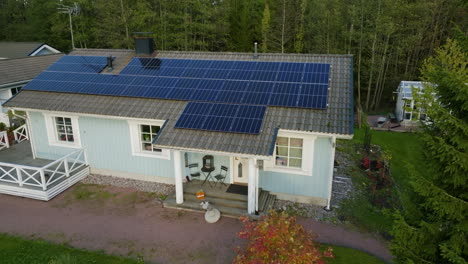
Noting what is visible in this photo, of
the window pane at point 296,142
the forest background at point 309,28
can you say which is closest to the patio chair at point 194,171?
the window pane at point 296,142

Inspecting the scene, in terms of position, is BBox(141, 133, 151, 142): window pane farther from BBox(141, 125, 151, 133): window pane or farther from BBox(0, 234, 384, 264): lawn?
BBox(0, 234, 384, 264): lawn

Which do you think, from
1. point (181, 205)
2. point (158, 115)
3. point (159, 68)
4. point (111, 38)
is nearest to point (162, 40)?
point (111, 38)

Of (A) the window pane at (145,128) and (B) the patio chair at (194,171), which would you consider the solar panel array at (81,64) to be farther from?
(B) the patio chair at (194,171)

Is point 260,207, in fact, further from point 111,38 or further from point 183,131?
point 111,38

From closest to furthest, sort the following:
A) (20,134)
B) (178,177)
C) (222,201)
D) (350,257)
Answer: (350,257)
(178,177)
(222,201)
(20,134)

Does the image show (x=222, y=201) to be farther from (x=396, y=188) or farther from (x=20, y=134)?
(x=20, y=134)

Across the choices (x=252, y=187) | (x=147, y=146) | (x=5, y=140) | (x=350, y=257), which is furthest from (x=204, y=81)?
(x=5, y=140)

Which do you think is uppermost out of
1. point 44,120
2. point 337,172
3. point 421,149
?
point 421,149

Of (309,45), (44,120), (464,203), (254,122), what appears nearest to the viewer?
(464,203)
